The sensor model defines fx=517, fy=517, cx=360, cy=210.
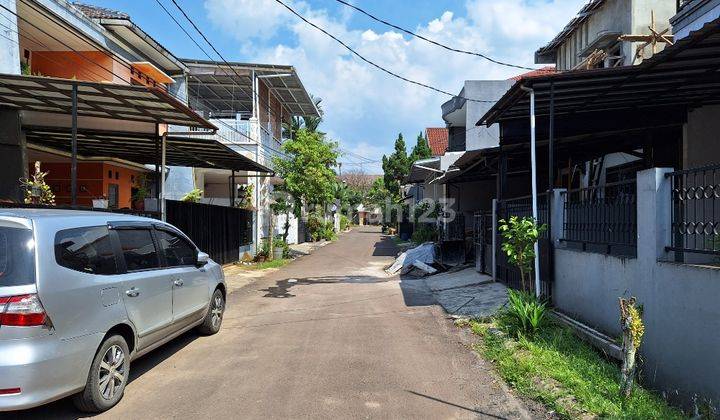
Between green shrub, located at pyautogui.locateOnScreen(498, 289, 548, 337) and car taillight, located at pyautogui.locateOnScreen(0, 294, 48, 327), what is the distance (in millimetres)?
5380

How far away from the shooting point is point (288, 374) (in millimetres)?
5602

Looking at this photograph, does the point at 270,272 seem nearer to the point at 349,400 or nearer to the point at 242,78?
the point at 242,78

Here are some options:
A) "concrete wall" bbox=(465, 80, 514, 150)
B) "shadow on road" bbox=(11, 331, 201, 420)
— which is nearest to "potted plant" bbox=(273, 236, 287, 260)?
"concrete wall" bbox=(465, 80, 514, 150)

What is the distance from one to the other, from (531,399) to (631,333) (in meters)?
1.08

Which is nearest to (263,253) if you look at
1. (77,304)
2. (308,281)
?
(308,281)

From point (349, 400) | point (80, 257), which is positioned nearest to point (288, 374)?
point (349, 400)

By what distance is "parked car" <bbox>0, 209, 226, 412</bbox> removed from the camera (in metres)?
3.80

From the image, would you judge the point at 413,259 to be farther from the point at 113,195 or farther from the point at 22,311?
the point at 22,311

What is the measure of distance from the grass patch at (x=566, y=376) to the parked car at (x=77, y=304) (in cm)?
386

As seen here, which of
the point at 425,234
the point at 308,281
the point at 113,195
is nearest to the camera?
the point at 308,281

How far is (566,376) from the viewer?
5.13 metres

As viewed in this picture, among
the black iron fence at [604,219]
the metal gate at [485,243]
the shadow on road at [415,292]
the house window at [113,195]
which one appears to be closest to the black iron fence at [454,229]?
the shadow on road at [415,292]

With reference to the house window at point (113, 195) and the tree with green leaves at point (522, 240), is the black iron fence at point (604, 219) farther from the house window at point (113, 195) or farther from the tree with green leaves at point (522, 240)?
the house window at point (113, 195)

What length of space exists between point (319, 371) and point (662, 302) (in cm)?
366
